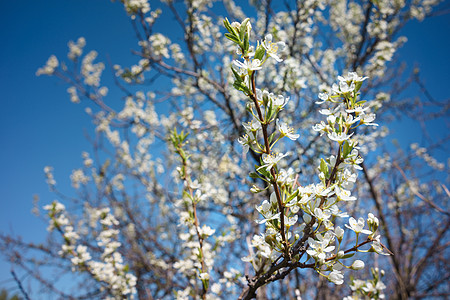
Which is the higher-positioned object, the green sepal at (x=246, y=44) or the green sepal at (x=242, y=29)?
the green sepal at (x=242, y=29)

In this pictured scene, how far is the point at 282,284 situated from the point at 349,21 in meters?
5.49

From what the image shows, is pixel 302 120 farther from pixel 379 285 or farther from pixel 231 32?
pixel 231 32

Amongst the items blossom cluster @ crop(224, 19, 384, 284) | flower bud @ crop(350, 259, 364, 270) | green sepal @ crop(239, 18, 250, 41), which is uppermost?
green sepal @ crop(239, 18, 250, 41)

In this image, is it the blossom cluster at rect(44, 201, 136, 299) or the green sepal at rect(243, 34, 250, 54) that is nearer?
the green sepal at rect(243, 34, 250, 54)

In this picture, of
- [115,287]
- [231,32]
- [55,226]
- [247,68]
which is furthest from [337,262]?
[55,226]

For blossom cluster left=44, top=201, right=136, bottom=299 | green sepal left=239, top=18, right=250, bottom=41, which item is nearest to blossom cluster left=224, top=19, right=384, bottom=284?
green sepal left=239, top=18, right=250, bottom=41

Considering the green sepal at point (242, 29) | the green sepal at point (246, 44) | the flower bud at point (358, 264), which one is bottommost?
the flower bud at point (358, 264)

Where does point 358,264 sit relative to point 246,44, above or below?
below

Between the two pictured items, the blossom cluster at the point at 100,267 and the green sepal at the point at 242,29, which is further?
the blossom cluster at the point at 100,267

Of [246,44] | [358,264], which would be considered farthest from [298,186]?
[246,44]

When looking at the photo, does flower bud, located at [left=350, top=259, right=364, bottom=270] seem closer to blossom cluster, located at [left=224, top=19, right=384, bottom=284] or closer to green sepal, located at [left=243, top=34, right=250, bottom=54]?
blossom cluster, located at [left=224, top=19, right=384, bottom=284]

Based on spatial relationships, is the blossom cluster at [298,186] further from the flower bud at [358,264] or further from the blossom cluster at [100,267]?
the blossom cluster at [100,267]

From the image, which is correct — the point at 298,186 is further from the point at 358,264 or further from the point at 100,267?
the point at 100,267

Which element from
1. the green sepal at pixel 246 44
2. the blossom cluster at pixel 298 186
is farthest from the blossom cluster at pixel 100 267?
the green sepal at pixel 246 44
